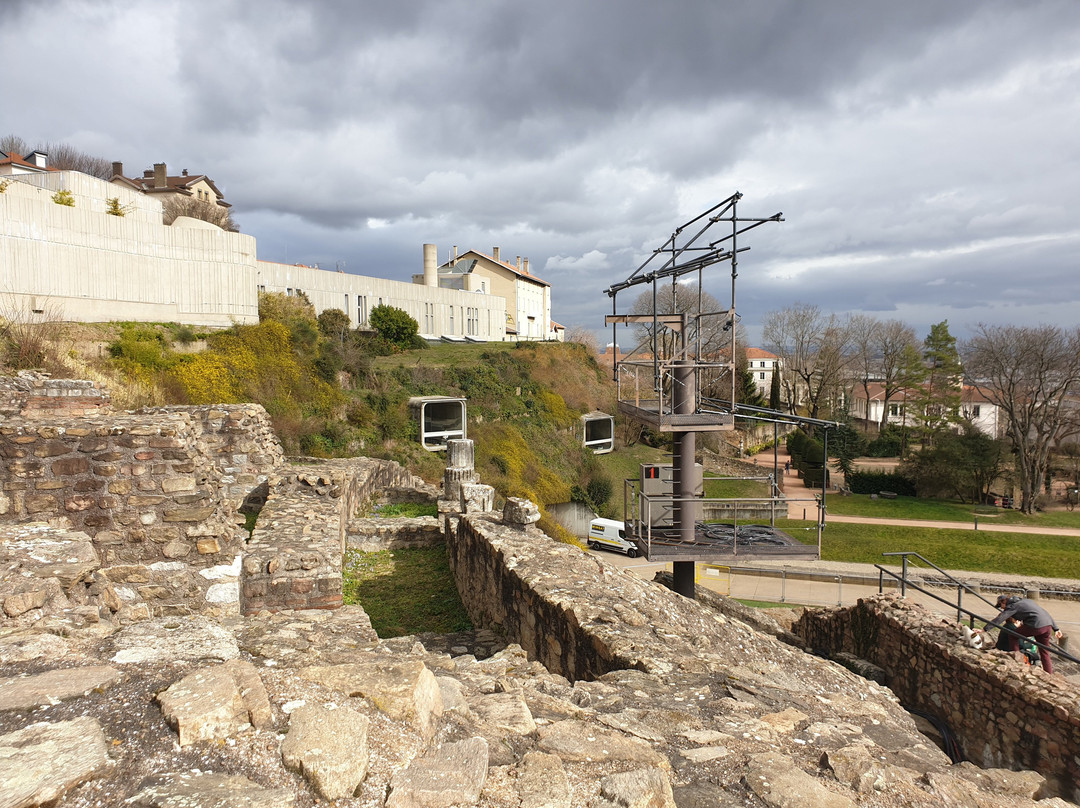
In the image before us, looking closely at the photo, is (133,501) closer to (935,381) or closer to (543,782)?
(543,782)

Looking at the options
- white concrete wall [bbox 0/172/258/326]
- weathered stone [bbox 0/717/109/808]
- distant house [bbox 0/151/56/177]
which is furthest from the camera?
distant house [bbox 0/151/56/177]

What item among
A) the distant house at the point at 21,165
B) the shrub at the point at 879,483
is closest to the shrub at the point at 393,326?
the distant house at the point at 21,165

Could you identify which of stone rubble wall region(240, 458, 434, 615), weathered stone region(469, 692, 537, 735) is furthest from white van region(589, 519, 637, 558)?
weathered stone region(469, 692, 537, 735)

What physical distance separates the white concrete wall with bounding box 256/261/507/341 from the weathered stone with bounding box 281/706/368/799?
98.4 ft

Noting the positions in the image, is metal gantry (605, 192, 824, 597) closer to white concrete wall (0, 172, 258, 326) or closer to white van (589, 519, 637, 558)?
white van (589, 519, 637, 558)

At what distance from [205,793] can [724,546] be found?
23.2 ft

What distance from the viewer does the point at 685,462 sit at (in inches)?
324

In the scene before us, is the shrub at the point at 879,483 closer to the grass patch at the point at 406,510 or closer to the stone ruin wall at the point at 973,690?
the grass patch at the point at 406,510

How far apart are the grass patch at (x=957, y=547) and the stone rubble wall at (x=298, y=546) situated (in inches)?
727

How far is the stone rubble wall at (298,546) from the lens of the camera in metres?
6.29

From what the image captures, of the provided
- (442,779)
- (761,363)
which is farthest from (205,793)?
(761,363)

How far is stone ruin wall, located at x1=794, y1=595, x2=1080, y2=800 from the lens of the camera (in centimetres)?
515

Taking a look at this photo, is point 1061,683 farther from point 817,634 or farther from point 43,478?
point 43,478

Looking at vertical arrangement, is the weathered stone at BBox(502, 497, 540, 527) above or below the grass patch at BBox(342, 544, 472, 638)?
above
